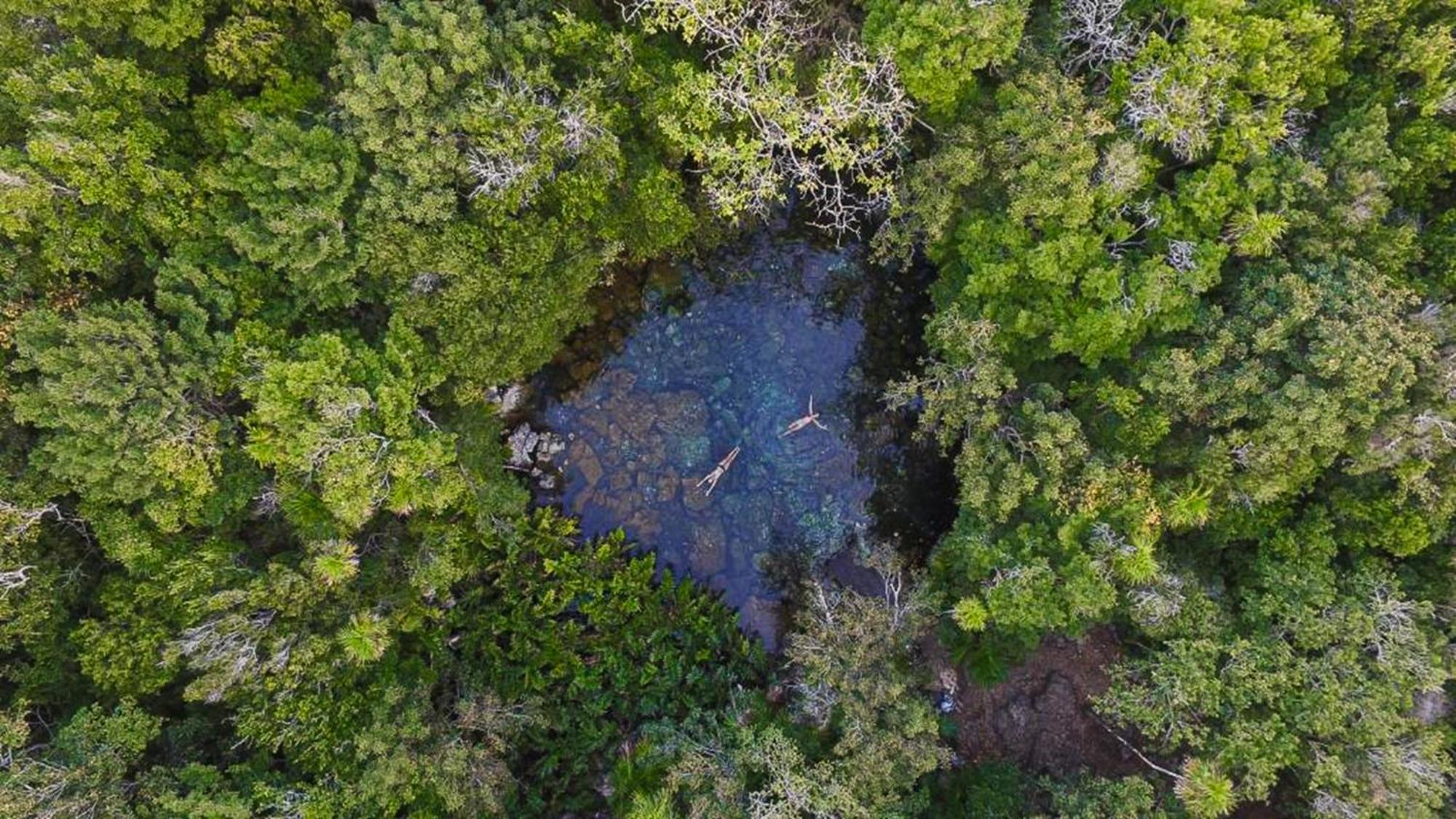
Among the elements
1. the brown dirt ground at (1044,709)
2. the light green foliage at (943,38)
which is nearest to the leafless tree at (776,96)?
the light green foliage at (943,38)

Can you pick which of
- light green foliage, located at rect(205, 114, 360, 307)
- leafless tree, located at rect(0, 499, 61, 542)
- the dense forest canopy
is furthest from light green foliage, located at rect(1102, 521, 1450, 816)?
leafless tree, located at rect(0, 499, 61, 542)

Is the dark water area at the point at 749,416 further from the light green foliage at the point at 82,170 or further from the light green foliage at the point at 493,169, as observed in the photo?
the light green foliage at the point at 82,170

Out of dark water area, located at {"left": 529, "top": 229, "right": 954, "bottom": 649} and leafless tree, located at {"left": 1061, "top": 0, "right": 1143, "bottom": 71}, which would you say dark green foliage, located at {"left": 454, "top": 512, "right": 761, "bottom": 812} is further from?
leafless tree, located at {"left": 1061, "top": 0, "right": 1143, "bottom": 71}

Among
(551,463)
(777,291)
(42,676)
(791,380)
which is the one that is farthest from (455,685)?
(777,291)

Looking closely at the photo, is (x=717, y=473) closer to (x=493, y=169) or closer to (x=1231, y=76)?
(x=493, y=169)

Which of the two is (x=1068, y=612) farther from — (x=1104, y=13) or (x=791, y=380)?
(x=1104, y=13)
